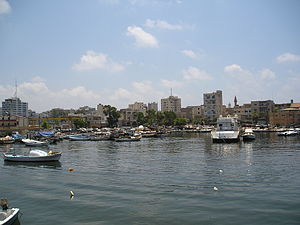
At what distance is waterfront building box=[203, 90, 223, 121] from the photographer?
6412 inches

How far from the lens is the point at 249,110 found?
154375mm

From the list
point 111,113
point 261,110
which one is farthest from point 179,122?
point 261,110

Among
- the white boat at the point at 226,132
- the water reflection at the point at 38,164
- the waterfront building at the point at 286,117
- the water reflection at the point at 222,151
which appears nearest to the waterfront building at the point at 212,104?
the waterfront building at the point at 286,117

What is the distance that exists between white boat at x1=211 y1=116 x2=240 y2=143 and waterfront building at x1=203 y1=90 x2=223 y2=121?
9671cm

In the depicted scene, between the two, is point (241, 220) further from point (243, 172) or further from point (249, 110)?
point (249, 110)

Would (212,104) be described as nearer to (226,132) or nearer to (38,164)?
(226,132)

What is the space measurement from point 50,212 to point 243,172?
646 inches

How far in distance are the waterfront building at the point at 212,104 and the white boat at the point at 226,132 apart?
9671 cm

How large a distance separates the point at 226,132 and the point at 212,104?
4085 inches

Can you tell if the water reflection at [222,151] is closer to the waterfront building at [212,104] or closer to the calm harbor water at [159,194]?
the calm harbor water at [159,194]

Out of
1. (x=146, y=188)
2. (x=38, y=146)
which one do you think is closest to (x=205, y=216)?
(x=146, y=188)

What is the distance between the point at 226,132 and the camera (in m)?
61.9

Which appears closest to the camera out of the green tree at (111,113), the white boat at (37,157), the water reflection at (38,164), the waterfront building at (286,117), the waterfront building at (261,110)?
the water reflection at (38,164)

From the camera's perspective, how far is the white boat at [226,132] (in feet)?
198
